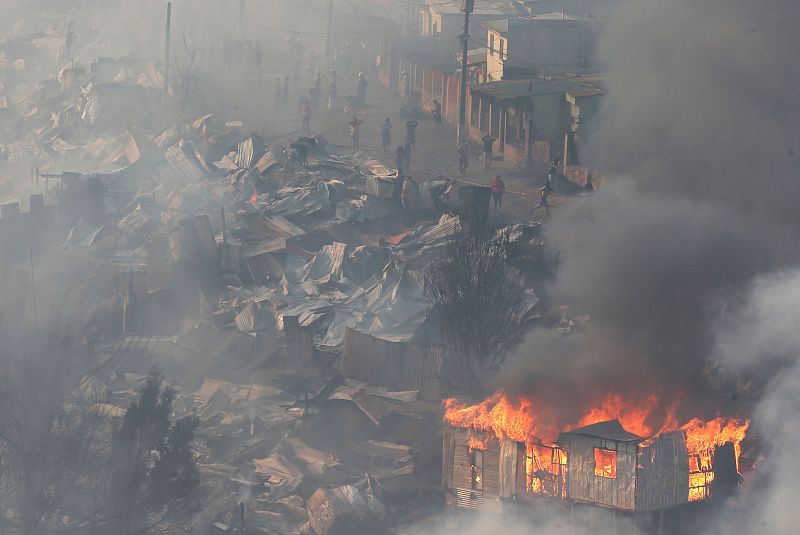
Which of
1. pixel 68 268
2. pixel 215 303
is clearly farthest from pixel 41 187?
pixel 215 303

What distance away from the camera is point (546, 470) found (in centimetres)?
1570

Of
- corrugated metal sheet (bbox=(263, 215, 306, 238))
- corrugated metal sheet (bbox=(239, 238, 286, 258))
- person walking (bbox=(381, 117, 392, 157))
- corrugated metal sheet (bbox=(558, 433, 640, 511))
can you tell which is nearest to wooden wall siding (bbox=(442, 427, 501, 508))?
corrugated metal sheet (bbox=(558, 433, 640, 511))

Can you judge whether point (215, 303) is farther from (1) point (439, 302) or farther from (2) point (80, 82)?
(2) point (80, 82)

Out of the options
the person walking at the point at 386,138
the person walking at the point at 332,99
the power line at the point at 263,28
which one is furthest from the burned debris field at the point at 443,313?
the power line at the point at 263,28

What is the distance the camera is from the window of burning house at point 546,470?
1553 cm

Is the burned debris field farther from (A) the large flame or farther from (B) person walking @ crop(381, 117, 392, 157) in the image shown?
(B) person walking @ crop(381, 117, 392, 157)

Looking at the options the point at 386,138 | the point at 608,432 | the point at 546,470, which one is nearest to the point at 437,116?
the point at 386,138

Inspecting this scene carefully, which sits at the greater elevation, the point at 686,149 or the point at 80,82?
the point at 686,149

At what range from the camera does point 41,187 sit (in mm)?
37938

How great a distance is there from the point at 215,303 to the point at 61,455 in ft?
33.5

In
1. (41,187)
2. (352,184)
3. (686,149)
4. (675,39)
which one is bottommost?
(41,187)

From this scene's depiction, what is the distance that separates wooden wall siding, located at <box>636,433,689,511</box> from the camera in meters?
14.9

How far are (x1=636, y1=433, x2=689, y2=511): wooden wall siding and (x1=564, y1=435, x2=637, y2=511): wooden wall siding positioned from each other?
11 cm

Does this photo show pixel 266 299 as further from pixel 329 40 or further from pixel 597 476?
pixel 329 40
